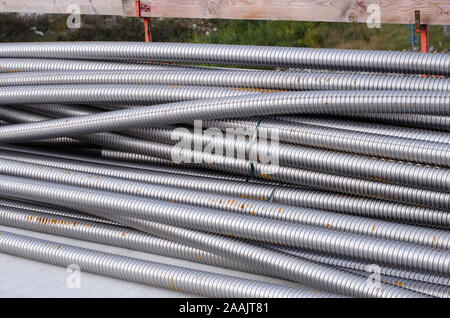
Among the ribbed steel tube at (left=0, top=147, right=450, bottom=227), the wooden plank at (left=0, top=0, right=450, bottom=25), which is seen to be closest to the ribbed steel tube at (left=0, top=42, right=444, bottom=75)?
the ribbed steel tube at (left=0, top=147, right=450, bottom=227)

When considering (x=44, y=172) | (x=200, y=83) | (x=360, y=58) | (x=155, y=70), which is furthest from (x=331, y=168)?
(x=44, y=172)

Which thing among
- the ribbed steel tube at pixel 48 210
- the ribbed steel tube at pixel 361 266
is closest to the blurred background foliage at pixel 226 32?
the ribbed steel tube at pixel 48 210

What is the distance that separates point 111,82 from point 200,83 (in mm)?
515

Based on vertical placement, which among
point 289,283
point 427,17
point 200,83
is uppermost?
point 427,17

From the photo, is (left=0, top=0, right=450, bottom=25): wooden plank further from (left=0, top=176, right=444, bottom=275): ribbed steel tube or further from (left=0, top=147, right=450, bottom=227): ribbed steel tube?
(left=0, top=176, right=444, bottom=275): ribbed steel tube

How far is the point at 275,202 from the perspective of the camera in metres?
2.96

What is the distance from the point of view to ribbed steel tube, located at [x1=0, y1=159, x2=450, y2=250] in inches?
105

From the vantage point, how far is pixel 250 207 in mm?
2869

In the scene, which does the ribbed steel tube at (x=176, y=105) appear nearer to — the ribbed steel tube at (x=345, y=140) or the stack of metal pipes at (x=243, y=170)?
the stack of metal pipes at (x=243, y=170)

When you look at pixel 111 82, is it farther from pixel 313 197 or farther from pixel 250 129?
pixel 313 197

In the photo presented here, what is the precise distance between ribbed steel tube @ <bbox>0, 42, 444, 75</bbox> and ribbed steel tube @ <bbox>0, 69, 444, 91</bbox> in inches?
2.7

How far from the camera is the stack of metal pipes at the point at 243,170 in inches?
104

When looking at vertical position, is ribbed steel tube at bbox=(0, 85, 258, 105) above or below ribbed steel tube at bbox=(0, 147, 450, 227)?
above

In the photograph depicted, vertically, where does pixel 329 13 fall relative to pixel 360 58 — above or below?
above
